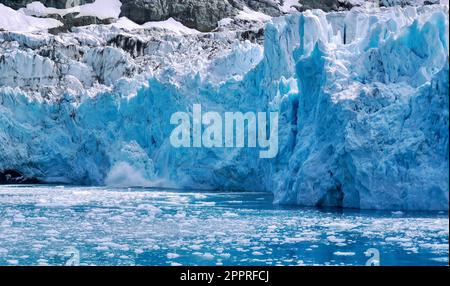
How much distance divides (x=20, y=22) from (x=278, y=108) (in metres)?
42.9

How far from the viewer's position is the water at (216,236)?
8.30m

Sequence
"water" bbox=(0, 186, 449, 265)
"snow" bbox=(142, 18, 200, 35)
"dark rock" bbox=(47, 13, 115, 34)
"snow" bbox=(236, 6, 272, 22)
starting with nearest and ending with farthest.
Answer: "water" bbox=(0, 186, 449, 265)
"snow" bbox=(236, 6, 272, 22)
"snow" bbox=(142, 18, 200, 35)
"dark rock" bbox=(47, 13, 115, 34)

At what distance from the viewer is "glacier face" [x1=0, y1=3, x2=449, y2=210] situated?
13.3 meters

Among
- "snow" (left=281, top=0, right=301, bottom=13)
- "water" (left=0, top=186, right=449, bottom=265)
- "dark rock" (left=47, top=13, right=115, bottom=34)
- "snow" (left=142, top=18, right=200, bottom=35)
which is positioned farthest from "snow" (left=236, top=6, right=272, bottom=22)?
"water" (left=0, top=186, right=449, bottom=265)

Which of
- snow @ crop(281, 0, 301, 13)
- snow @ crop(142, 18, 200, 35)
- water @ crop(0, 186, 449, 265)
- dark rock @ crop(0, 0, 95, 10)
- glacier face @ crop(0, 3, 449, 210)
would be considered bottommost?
water @ crop(0, 186, 449, 265)

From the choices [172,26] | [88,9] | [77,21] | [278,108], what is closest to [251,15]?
[172,26]

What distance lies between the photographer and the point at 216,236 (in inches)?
406

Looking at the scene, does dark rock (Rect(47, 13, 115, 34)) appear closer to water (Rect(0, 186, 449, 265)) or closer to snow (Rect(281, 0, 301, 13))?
snow (Rect(281, 0, 301, 13))

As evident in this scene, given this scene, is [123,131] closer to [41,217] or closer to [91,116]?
[91,116]

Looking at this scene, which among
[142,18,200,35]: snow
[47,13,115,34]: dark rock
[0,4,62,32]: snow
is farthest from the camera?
[0,4,62,32]: snow

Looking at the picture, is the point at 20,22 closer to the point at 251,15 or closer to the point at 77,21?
the point at 77,21

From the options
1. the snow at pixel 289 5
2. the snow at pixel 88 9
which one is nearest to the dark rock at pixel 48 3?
the snow at pixel 88 9

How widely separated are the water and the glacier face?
3.07 feet

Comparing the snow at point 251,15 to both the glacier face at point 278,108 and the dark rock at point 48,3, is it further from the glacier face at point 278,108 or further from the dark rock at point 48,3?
the dark rock at point 48,3
